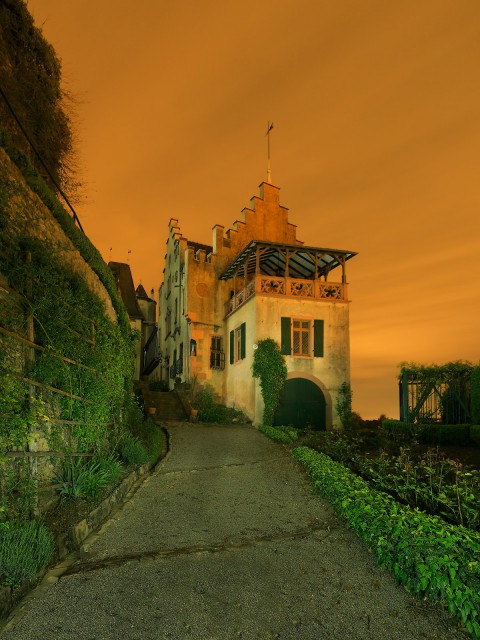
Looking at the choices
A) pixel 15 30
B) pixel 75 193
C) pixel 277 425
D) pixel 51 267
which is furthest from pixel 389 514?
pixel 277 425

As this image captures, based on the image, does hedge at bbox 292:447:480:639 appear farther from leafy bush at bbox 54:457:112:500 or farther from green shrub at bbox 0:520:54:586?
leafy bush at bbox 54:457:112:500

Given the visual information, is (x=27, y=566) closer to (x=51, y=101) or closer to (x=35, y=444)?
(x=35, y=444)

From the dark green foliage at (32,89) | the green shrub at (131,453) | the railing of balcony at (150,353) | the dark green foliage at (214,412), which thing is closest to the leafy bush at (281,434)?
the dark green foliage at (214,412)

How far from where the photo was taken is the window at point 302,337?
1958 centimetres

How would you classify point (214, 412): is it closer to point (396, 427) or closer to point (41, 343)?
point (396, 427)

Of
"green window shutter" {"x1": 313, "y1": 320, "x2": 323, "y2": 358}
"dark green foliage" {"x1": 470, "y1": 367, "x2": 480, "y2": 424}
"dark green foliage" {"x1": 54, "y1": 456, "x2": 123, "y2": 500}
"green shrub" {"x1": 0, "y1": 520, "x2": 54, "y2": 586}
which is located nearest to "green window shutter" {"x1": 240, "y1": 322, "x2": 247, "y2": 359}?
"green window shutter" {"x1": 313, "y1": 320, "x2": 323, "y2": 358}

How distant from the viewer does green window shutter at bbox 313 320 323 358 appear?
65.0 feet

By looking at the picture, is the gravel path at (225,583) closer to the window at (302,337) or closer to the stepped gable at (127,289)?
the window at (302,337)

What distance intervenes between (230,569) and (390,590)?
1720 millimetres

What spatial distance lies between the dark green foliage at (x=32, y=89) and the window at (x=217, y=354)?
14472 millimetres

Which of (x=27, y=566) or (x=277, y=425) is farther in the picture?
(x=277, y=425)

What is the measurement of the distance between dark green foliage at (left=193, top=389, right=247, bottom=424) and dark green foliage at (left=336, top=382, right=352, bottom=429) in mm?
4117

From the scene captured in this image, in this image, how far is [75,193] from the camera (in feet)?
36.6

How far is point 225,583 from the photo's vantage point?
189 inches
